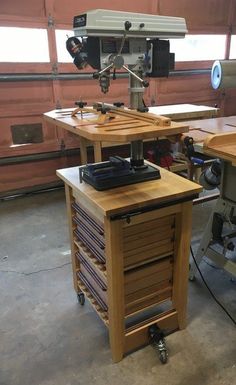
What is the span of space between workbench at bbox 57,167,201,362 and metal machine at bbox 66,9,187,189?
0.08 meters

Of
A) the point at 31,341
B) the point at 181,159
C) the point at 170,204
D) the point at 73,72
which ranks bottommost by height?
the point at 31,341

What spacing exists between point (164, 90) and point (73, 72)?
120 centimetres

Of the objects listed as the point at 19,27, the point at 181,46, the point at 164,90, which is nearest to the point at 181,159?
the point at 164,90

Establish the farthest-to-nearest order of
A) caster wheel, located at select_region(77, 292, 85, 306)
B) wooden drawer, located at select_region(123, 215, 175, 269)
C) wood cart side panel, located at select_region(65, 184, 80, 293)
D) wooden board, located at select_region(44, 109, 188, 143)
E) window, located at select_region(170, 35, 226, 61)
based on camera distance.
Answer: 1. window, located at select_region(170, 35, 226, 61)
2. caster wheel, located at select_region(77, 292, 85, 306)
3. wood cart side panel, located at select_region(65, 184, 80, 293)
4. wooden drawer, located at select_region(123, 215, 175, 269)
5. wooden board, located at select_region(44, 109, 188, 143)

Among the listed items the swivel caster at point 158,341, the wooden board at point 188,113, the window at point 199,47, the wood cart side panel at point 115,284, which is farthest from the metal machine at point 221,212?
the window at point 199,47

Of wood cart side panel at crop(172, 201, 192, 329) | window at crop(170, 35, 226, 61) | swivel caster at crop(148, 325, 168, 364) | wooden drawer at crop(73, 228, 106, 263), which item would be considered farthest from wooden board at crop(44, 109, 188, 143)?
window at crop(170, 35, 226, 61)

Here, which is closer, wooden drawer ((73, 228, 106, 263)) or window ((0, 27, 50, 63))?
wooden drawer ((73, 228, 106, 263))

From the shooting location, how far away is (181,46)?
4.06 meters

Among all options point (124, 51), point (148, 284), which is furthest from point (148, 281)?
point (124, 51)

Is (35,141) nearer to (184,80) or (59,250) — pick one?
(59,250)

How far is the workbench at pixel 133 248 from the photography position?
4.43 feet

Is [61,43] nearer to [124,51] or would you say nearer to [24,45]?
[24,45]

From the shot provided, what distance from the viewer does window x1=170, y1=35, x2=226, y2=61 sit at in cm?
→ 405

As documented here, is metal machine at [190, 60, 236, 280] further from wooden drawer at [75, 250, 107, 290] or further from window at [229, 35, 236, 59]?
window at [229, 35, 236, 59]
